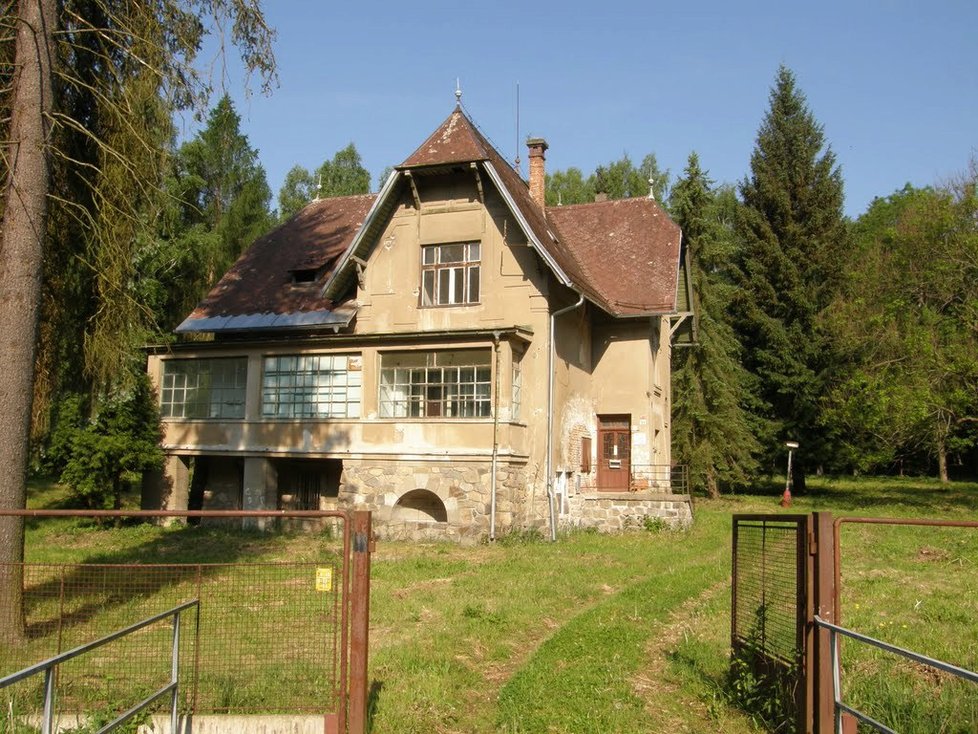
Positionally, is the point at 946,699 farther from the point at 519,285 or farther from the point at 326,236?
the point at 326,236

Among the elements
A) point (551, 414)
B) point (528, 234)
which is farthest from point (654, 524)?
point (528, 234)

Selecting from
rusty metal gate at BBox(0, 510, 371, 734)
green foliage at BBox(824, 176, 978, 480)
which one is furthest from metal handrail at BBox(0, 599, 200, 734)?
green foliage at BBox(824, 176, 978, 480)

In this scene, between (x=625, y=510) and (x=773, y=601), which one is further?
(x=625, y=510)

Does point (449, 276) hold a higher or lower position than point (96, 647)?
higher

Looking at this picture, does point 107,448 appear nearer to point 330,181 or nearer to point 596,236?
point 596,236

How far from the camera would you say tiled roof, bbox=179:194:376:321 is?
971 inches

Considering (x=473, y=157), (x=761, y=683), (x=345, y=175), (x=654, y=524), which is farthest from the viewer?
(x=345, y=175)

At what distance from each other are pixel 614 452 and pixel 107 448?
13.1 meters

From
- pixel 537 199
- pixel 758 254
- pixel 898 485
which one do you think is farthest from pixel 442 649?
pixel 898 485

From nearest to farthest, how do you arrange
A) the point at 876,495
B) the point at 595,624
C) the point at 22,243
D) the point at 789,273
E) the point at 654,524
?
the point at 22,243, the point at 595,624, the point at 654,524, the point at 876,495, the point at 789,273

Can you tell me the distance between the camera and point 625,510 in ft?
77.4

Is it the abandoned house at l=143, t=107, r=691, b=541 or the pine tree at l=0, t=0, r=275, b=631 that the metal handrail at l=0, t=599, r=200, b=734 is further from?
the abandoned house at l=143, t=107, r=691, b=541

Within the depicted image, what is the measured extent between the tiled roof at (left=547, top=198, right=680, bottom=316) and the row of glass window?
451 cm

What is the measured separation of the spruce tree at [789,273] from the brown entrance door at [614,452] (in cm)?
1497
